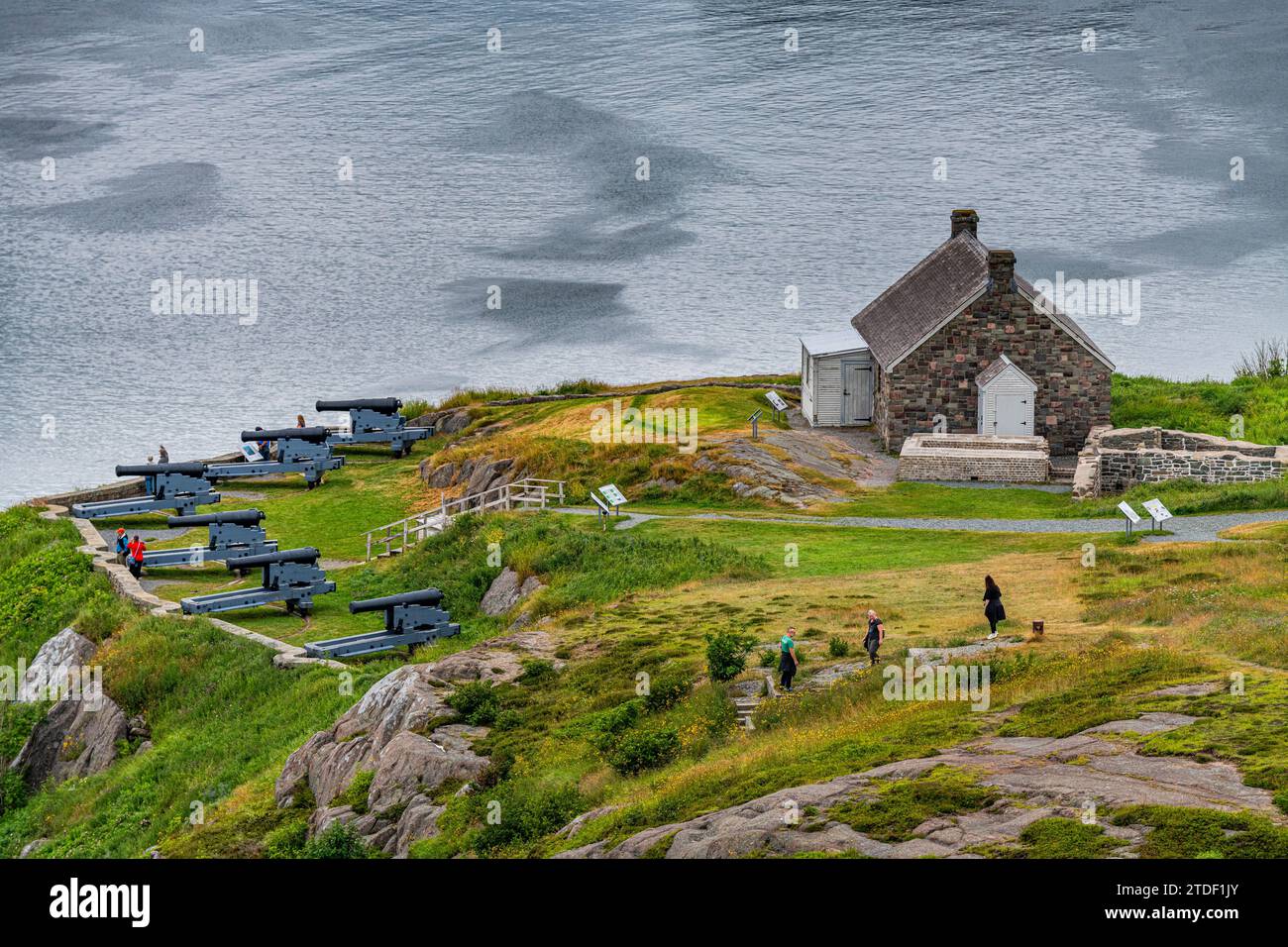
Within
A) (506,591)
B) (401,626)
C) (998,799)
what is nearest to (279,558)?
(401,626)

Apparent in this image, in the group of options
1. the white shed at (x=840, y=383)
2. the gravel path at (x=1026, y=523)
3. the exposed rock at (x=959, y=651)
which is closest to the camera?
the exposed rock at (x=959, y=651)

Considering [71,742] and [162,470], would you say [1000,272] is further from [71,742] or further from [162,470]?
[71,742]

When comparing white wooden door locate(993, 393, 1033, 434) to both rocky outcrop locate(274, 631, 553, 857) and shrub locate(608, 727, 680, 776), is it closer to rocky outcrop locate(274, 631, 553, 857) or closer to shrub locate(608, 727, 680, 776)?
rocky outcrop locate(274, 631, 553, 857)

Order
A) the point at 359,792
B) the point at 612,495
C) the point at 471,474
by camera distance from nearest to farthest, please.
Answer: the point at 359,792
the point at 612,495
the point at 471,474

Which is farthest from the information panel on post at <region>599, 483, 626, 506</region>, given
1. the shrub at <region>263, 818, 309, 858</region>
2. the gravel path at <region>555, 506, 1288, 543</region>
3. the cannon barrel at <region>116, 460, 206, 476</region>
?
the shrub at <region>263, 818, 309, 858</region>

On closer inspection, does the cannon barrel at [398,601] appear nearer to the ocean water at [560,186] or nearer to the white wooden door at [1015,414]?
the white wooden door at [1015,414]

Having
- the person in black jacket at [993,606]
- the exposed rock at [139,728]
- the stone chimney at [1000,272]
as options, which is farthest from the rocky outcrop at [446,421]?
the person in black jacket at [993,606]
